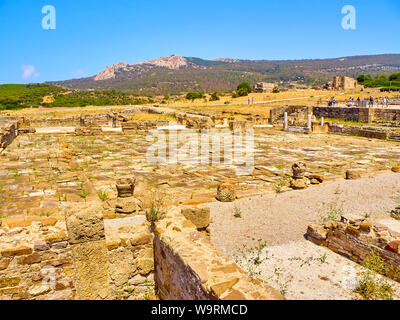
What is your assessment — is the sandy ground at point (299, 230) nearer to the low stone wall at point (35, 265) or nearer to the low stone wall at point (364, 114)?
the low stone wall at point (35, 265)

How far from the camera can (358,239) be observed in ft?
17.7

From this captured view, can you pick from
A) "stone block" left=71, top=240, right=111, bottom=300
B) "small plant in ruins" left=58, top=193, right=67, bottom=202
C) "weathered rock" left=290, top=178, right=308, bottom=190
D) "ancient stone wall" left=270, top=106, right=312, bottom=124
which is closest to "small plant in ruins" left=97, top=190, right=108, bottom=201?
"small plant in ruins" left=58, top=193, right=67, bottom=202

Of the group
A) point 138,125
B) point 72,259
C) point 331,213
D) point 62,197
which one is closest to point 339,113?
point 138,125

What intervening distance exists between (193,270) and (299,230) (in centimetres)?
396

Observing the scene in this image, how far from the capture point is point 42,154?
38.0 feet

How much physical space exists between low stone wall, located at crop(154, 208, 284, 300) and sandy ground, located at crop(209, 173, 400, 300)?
4.98 ft

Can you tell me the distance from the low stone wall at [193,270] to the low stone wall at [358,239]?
115 inches

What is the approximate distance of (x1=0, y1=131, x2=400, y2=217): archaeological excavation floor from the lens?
7.03 meters

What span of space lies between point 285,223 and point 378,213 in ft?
7.23

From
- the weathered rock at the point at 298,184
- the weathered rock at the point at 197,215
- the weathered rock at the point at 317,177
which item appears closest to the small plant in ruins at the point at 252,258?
the weathered rock at the point at 197,215

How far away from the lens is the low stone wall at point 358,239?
194 inches
